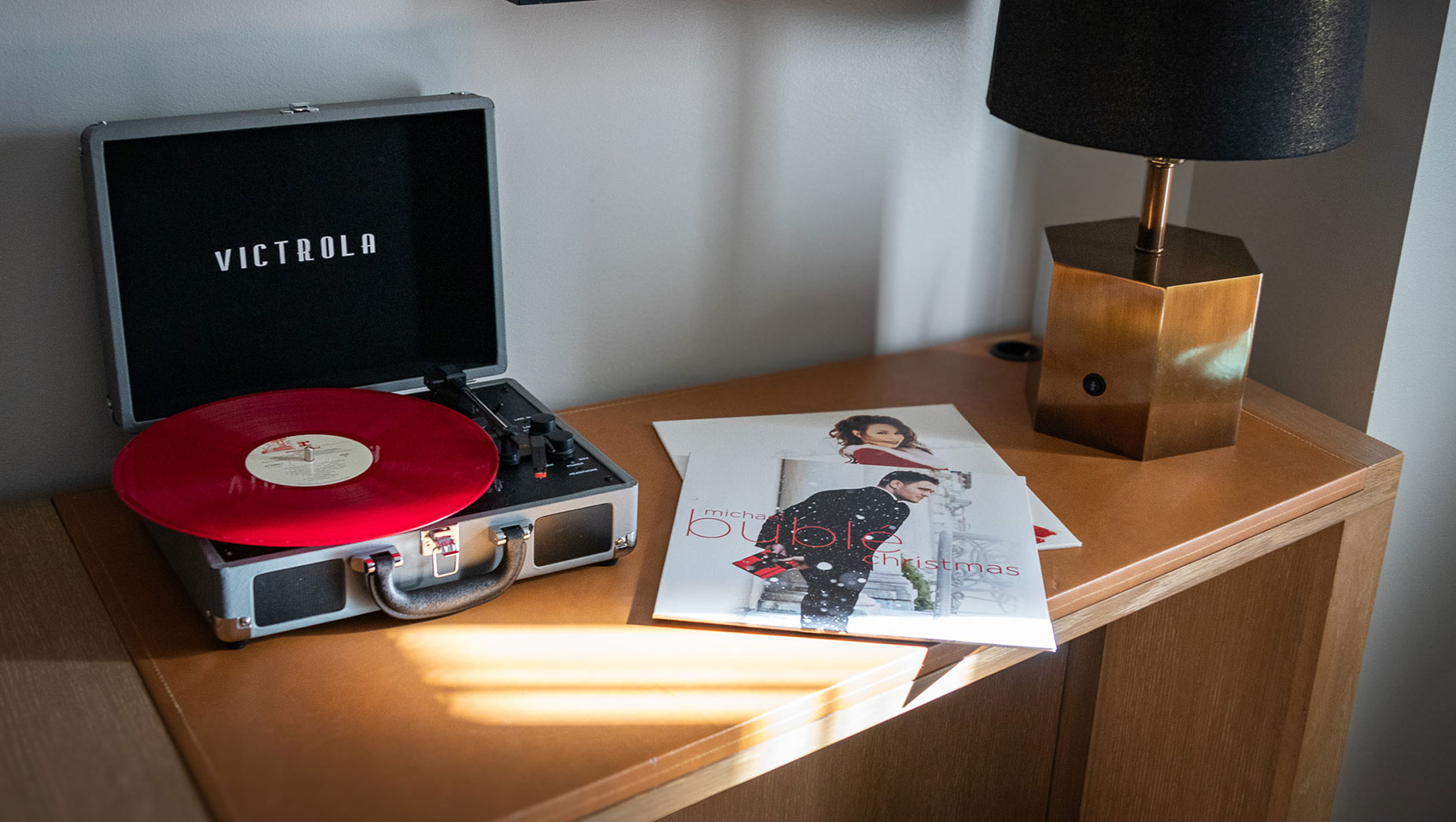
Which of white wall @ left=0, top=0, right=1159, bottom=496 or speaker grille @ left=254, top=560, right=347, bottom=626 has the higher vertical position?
white wall @ left=0, top=0, right=1159, bottom=496

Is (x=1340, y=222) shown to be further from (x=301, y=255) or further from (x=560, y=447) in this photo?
(x=301, y=255)

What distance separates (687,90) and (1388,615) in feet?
3.42

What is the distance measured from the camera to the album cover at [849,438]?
44.7 inches

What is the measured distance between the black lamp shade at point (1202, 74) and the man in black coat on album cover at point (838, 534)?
0.34m

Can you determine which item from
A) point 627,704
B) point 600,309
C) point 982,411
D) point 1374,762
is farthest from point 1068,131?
point 1374,762

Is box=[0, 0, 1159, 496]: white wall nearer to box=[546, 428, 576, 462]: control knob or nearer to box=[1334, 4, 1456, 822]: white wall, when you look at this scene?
box=[546, 428, 576, 462]: control knob

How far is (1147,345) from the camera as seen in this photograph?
1.11m

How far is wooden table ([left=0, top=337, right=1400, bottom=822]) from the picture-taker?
0.74 meters

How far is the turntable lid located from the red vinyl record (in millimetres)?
72

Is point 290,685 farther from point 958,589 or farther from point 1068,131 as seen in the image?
point 1068,131

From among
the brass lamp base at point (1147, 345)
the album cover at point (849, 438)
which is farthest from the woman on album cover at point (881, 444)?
the brass lamp base at point (1147, 345)

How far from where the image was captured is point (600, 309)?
49.2 inches

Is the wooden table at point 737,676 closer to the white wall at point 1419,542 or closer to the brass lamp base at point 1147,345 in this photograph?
the brass lamp base at point 1147,345

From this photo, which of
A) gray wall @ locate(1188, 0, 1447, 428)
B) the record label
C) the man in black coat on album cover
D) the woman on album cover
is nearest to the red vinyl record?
the record label
